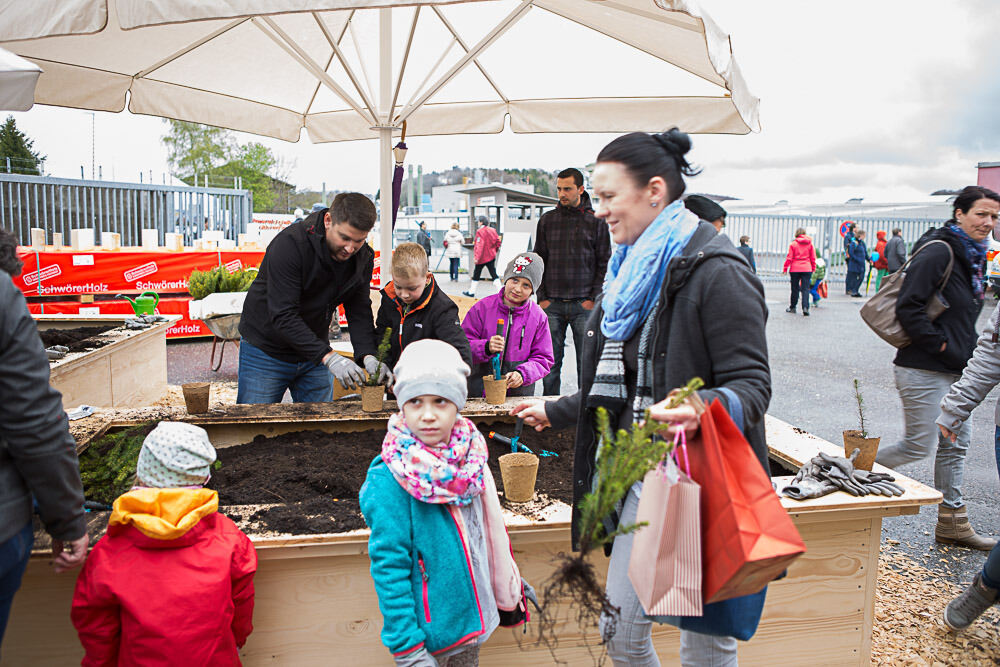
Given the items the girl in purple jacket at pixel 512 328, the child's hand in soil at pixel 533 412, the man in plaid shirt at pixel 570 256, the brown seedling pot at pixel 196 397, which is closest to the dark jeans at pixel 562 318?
the man in plaid shirt at pixel 570 256

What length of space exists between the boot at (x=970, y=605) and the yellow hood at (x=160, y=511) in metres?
2.82

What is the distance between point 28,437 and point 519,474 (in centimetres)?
137

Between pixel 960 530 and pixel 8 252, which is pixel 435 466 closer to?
pixel 8 252

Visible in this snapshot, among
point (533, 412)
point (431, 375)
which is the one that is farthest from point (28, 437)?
point (533, 412)

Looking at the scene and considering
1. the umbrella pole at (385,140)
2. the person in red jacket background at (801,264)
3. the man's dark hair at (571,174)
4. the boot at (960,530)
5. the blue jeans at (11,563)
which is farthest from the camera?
the person in red jacket background at (801,264)

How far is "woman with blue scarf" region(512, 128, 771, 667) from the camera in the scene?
145 centimetres

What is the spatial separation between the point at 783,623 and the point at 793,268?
11866 millimetres

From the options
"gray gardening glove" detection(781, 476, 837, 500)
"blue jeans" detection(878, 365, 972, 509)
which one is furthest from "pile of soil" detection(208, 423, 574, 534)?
"blue jeans" detection(878, 365, 972, 509)

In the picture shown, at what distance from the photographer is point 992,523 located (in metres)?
3.84

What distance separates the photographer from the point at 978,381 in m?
2.94

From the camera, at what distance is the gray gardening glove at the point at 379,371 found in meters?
3.16

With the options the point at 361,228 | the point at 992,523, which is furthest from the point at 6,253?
the point at 992,523

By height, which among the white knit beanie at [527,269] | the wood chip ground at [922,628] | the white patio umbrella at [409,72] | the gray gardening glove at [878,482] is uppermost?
the white patio umbrella at [409,72]

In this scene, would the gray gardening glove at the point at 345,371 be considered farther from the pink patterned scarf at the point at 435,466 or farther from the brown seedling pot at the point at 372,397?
the pink patterned scarf at the point at 435,466
